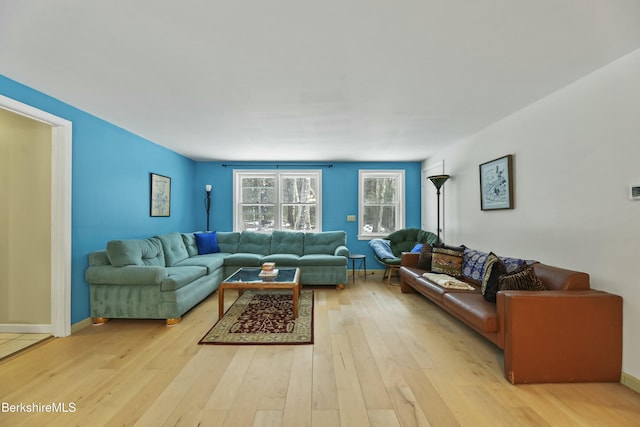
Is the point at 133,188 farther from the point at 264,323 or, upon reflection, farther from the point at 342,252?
the point at 342,252

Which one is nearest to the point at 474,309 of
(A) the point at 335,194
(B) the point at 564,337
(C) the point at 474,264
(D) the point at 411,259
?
(B) the point at 564,337

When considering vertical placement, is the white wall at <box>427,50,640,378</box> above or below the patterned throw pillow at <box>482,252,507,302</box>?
above

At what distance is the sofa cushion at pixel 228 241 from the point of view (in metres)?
5.13

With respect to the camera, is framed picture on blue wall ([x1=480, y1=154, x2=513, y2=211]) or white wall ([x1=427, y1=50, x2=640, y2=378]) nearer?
white wall ([x1=427, y1=50, x2=640, y2=378])

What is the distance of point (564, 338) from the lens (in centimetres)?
197

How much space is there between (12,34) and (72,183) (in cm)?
149

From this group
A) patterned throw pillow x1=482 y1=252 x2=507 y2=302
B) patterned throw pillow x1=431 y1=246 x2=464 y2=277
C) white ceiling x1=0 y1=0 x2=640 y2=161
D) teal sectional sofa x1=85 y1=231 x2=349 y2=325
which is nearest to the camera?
white ceiling x1=0 y1=0 x2=640 y2=161

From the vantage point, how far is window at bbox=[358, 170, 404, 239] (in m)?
5.69

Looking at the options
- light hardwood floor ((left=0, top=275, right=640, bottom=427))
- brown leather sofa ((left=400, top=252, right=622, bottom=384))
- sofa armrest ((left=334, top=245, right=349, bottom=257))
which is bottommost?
light hardwood floor ((left=0, top=275, right=640, bottom=427))

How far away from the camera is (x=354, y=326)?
2961 mm

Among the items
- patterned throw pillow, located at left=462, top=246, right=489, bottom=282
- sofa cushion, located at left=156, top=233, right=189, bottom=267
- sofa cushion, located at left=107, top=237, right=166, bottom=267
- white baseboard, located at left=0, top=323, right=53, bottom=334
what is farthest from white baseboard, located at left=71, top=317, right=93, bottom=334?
patterned throw pillow, located at left=462, top=246, right=489, bottom=282

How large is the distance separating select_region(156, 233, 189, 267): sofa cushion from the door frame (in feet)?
4.05

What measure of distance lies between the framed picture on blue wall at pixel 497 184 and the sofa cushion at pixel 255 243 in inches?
141

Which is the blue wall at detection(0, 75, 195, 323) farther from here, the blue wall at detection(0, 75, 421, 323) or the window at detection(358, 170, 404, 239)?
the window at detection(358, 170, 404, 239)
